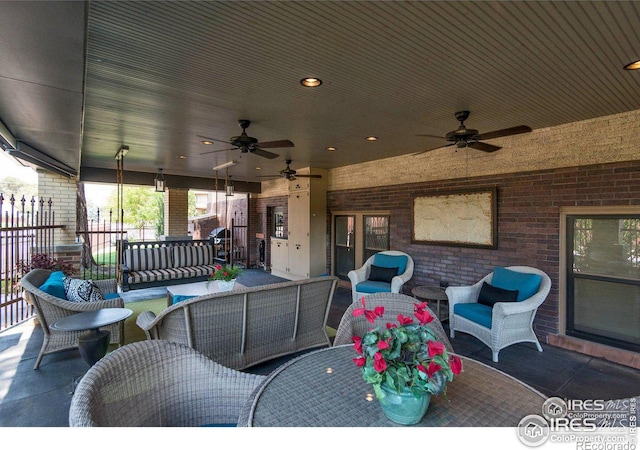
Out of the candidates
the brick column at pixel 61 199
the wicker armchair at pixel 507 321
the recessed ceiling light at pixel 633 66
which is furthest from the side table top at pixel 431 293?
the brick column at pixel 61 199

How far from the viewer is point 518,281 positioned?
154 inches

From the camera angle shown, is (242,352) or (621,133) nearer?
(242,352)

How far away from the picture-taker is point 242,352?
298 cm

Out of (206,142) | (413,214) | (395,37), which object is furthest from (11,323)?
(413,214)

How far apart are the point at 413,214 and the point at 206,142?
12.0ft

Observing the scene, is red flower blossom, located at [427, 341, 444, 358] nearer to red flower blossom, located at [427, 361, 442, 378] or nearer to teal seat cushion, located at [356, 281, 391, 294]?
red flower blossom, located at [427, 361, 442, 378]

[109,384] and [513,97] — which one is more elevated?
[513,97]

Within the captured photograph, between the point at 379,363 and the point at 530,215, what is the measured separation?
13.4 feet

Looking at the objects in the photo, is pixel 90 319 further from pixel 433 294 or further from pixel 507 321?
pixel 507 321

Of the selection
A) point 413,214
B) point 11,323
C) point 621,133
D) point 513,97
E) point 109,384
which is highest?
point 513,97

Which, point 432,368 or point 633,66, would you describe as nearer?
point 432,368

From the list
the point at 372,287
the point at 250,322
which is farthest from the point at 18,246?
the point at 372,287

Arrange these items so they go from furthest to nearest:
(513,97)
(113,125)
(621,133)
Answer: (113,125), (621,133), (513,97)

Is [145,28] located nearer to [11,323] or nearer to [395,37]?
[395,37]
